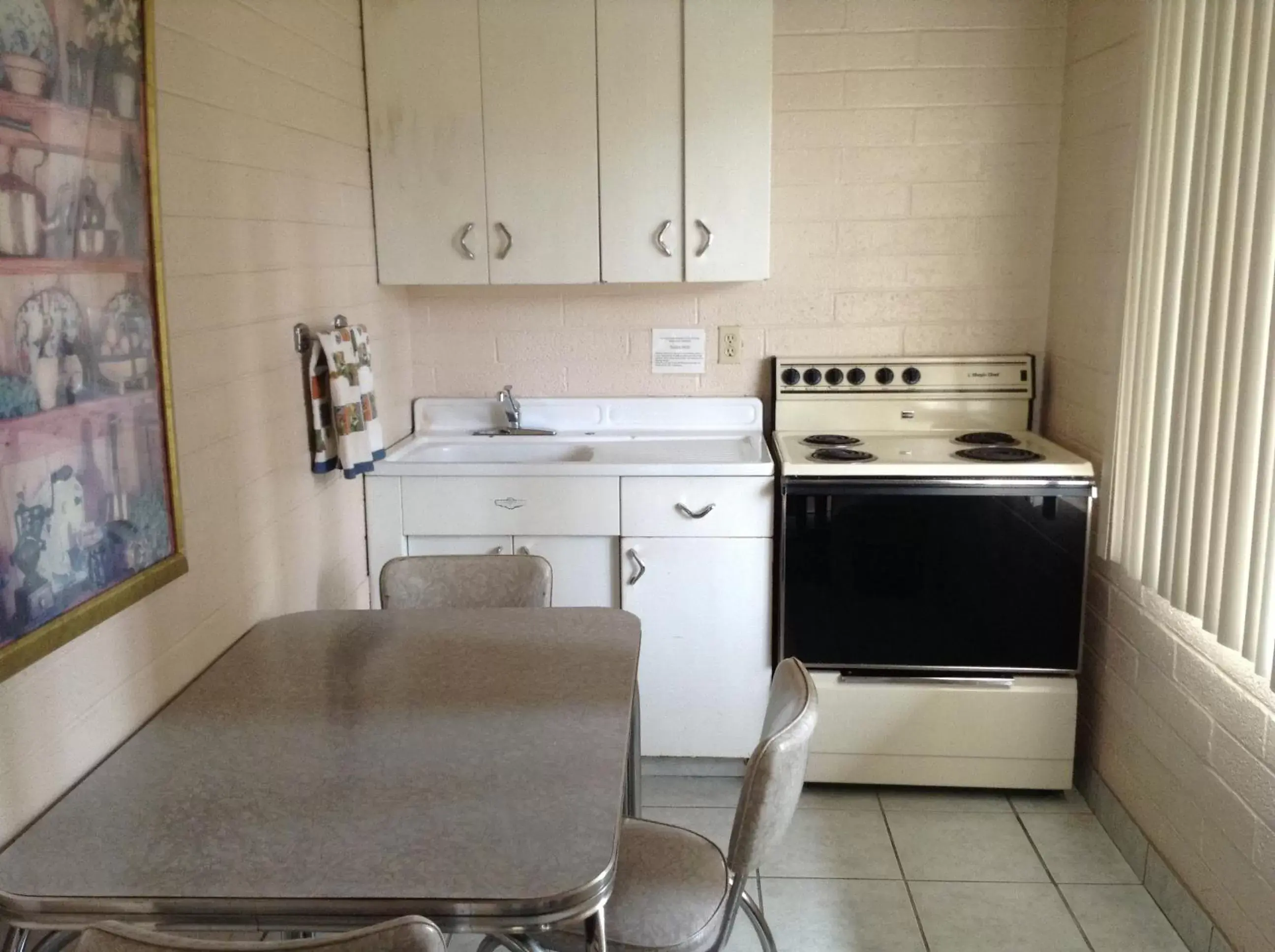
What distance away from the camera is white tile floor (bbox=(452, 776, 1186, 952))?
227 centimetres

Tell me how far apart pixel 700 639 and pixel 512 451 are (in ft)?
2.79

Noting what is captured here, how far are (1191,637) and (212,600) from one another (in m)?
2.00

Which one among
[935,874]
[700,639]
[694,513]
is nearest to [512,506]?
[694,513]

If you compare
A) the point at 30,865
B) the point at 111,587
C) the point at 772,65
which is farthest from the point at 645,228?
the point at 30,865

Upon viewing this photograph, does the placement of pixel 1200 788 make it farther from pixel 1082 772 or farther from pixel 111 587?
pixel 111 587

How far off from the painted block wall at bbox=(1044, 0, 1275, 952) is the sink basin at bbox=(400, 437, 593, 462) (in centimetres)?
146

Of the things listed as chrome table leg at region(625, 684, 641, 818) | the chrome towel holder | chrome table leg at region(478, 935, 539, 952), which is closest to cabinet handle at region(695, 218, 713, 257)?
the chrome towel holder

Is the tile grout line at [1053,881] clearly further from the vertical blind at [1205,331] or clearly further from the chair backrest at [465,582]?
the chair backrest at [465,582]

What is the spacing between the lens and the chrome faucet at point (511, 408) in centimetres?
324

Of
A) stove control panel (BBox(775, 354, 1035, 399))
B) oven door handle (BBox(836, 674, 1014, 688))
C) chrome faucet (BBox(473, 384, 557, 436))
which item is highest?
stove control panel (BBox(775, 354, 1035, 399))

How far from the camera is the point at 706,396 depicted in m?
3.33

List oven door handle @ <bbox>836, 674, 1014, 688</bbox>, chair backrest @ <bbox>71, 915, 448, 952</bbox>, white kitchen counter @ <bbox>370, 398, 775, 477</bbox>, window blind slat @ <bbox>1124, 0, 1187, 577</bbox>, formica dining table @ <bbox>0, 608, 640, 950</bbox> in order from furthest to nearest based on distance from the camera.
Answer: white kitchen counter @ <bbox>370, 398, 775, 477</bbox>, oven door handle @ <bbox>836, 674, 1014, 688</bbox>, window blind slat @ <bbox>1124, 0, 1187, 577</bbox>, formica dining table @ <bbox>0, 608, 640, 950</bbox>, chair backrest @ <bbox>71, 915, 448, 952</bbox>

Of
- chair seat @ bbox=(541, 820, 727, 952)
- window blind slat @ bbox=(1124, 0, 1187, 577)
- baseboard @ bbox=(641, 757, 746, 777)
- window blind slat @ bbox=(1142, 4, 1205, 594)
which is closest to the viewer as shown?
chair seat @ bbox=(541, 820, 727, 952)

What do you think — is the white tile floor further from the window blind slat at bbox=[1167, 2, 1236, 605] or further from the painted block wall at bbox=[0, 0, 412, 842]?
the painted block wall at bbox=[0, 0, 412, 842]
